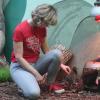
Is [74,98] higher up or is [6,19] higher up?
[6,19]

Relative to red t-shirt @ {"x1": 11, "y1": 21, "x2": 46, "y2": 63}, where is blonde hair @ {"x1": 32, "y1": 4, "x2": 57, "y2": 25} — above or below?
above

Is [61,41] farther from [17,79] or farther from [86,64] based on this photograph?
[17,79]

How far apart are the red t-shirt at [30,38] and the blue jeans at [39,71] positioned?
105mm

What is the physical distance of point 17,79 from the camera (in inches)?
229

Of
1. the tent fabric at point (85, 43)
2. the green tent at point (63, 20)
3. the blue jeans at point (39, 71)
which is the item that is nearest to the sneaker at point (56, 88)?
the blue jeans at point (39, 71)

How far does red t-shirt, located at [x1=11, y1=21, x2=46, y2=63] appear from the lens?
575 cm

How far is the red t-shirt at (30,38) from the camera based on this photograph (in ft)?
18.9

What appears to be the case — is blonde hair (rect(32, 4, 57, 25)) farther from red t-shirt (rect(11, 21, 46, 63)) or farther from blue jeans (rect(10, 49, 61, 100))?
blue jeans (rect(10, 49, 61, 100))

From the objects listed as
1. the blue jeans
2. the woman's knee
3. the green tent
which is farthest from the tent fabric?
the woman's knee

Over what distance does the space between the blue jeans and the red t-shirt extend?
4.1 inches

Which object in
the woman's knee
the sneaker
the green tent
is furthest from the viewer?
the green tent

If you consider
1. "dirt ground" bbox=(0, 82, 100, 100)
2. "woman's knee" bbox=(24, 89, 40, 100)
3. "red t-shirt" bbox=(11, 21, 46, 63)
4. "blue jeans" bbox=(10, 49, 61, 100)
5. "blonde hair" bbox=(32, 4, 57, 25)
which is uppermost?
"blonde hair" bbox=(32, 4, 57, 25)

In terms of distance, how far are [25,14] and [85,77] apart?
4.77 ft

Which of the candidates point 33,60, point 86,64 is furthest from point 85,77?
point 33,60
